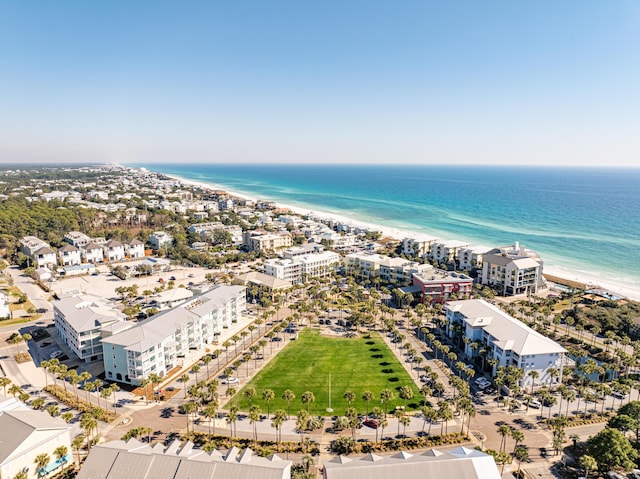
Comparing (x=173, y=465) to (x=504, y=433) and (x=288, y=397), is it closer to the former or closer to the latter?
(x=288, y=397)

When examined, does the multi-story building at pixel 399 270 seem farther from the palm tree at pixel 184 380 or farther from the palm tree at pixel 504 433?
the palm tree at pixel 184 380

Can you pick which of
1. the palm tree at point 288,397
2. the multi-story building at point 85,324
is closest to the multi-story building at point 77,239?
the multi-story building at point 85,324

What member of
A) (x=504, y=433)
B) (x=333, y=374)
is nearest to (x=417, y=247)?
(x=333, y=374)

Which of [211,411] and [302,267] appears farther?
[302,267]

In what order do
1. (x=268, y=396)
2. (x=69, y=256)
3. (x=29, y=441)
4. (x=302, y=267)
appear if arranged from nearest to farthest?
(x=29, y=441) → (x=268, y=396) → (x=302, y=267) → (x=69, y=256)

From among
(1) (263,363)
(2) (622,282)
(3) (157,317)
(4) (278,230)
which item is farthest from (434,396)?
(4) (278,230)
